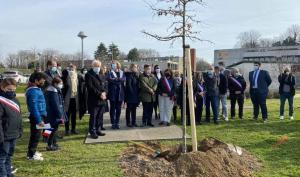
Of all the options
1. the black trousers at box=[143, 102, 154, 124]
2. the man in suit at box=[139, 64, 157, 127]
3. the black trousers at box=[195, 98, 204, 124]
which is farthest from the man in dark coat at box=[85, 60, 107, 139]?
the black trousers at box=[195, 98, 204, 124]

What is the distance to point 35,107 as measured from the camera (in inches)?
319

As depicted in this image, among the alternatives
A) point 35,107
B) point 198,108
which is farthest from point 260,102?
point 35,107

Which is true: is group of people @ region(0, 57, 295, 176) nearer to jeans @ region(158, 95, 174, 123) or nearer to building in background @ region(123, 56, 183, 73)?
jeans @ region(158, 95, 174, 123)

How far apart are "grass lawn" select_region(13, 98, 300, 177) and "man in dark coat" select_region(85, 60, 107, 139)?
52cm

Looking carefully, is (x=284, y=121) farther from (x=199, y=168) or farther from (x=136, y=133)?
(x=199, y=168)

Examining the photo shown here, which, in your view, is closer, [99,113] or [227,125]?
[99,113]

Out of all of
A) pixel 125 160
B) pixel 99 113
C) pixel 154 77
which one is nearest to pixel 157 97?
pixel 154 77

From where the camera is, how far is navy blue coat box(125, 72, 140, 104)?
39.4 feet

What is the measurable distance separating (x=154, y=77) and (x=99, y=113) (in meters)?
2.63

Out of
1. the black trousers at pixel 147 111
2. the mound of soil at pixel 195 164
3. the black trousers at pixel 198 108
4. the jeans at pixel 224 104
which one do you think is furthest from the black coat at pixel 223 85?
the mound of soil at pixel 195 164

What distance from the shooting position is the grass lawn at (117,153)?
7.34 metres

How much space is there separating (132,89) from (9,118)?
553 cm

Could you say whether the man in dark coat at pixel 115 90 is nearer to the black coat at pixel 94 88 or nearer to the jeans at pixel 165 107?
the black coat at pixel 94 88

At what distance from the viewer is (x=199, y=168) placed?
707 centimetres
